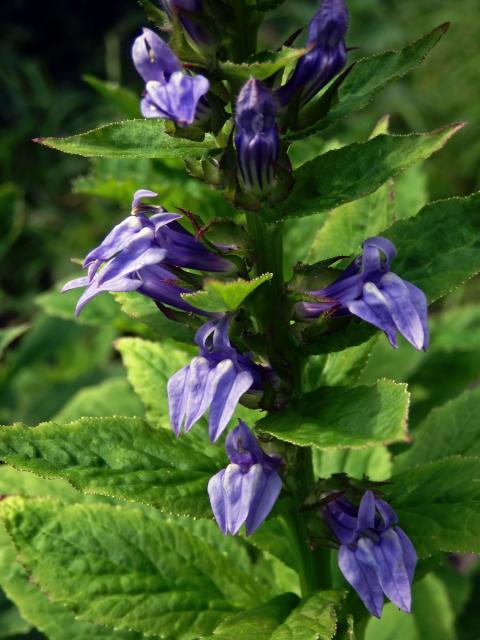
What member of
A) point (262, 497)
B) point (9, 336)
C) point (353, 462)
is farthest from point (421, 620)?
point (9, 336)

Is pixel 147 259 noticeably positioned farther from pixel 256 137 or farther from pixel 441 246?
pixel 441 246

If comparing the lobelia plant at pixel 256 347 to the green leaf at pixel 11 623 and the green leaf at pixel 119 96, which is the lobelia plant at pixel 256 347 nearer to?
the green leaf at pixel 11 623

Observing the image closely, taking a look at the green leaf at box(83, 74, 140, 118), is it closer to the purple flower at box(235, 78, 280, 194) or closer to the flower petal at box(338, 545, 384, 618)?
the purple flower at box(235, 78, 280, 194)

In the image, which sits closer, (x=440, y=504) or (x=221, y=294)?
(x=221, y=294)

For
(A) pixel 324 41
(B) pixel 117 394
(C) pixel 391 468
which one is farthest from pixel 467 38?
(A) pixel 324 41

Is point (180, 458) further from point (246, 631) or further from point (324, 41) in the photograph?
point (324, 41)

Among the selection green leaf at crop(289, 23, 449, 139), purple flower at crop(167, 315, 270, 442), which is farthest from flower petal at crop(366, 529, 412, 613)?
green leaf at crop(289, 23, 449, 139)
